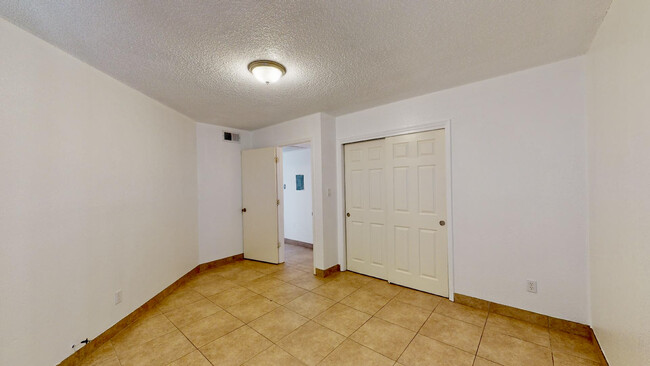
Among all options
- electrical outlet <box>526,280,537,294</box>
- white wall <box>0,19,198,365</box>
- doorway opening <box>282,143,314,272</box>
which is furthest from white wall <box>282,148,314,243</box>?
electrical outlet <box>526,280,537,294</box>

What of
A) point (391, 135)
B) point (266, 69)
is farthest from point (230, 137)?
point (391, 135)

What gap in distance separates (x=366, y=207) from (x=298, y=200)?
2365mm

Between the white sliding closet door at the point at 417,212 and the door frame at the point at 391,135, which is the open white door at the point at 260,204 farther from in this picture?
the white sliding closet door at the point at 417,212

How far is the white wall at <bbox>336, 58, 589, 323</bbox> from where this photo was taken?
81.4 inches

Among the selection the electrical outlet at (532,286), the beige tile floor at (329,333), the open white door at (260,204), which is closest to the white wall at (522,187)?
the electrical outlet at (532,286)

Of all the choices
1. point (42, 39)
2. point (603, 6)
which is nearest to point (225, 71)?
point (42, 39)

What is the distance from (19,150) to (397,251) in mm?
3605

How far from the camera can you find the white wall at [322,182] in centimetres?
350

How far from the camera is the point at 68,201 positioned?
1.82 m

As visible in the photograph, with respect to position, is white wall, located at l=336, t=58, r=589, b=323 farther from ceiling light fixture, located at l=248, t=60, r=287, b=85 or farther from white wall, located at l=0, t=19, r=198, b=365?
white wall, located at l=0, t=19, r=198, b=365

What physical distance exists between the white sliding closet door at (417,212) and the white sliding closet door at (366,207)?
0.15 m

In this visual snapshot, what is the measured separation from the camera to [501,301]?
2389 mm

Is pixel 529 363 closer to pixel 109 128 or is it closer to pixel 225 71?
pixel 225 71

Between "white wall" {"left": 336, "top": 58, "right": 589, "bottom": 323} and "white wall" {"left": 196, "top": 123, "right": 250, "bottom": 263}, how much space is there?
135 inches
